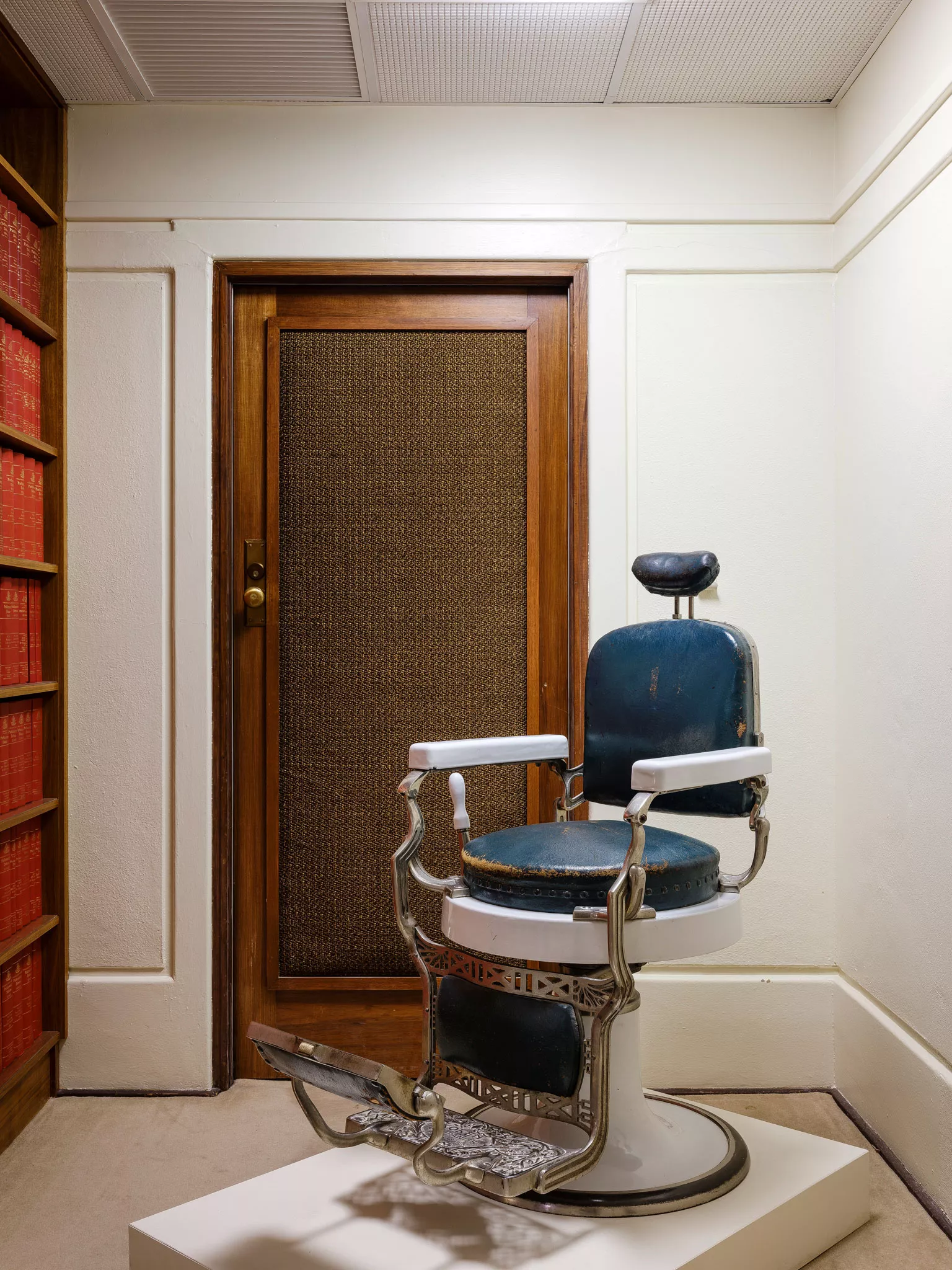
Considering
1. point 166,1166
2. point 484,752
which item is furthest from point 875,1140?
point 166,1166

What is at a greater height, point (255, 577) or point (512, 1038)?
point (255, 577)

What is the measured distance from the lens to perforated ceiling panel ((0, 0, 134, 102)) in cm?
232

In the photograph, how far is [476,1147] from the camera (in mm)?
1739

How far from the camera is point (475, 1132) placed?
1809 millimetres

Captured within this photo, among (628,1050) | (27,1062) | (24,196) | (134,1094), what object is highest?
(24,196)

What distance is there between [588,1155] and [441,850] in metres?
1.16

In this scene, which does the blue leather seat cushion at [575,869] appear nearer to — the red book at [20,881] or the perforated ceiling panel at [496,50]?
the red book at [20,881]

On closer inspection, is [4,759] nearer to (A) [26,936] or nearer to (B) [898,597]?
(A) [26,936]

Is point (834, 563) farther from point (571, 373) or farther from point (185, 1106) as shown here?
point (185, 1106)

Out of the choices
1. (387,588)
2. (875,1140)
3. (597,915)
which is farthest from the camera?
(387,588)

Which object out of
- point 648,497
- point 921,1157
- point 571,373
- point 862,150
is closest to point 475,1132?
point 921,1157

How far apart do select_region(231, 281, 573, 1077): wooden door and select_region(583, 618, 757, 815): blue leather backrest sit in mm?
521

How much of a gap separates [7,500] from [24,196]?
75cm

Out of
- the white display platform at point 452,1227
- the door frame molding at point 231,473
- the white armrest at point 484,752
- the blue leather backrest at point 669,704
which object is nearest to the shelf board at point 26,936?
the door frame molding at point 231,473
